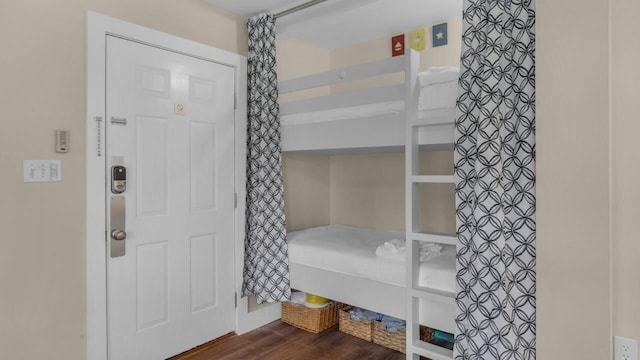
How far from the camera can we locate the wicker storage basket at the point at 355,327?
2742 millimetres

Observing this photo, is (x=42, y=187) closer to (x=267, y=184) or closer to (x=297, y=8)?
(x=267, y=184)

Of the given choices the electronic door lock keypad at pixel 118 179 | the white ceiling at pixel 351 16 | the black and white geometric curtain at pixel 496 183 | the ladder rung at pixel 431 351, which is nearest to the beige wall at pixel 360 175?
the white ceiling at pixel 351 16

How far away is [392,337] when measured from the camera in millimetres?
2613

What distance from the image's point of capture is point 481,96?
1749mm

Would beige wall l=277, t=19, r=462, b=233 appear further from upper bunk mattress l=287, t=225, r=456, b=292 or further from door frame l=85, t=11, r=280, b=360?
door frame l=85, t=11, r=280, b=360

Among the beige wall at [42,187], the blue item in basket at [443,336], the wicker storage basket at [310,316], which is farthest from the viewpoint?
the wicker storage basket at [310,316]

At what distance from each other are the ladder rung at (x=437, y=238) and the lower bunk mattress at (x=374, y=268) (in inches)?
7.4

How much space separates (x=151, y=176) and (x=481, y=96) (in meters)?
1.90

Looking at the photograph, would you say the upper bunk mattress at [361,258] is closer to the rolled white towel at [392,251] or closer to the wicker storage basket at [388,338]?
the rolled white towel at [392,251]

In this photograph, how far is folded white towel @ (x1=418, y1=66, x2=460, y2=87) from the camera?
1.98 metres

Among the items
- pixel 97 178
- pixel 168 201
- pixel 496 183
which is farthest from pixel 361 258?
pixel 97 178
